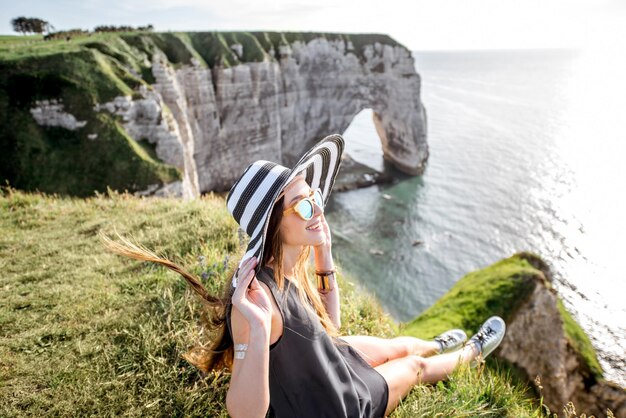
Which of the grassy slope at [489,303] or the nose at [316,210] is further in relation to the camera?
the grassy slope at [489,303]

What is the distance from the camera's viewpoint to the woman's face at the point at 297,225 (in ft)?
11.2

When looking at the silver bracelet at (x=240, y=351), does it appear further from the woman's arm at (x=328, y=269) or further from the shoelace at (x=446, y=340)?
the shoelace at (x=446, y=340)

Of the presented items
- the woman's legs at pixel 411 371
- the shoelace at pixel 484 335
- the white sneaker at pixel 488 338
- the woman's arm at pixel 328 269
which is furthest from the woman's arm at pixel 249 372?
the shoelace at pixel 484 335

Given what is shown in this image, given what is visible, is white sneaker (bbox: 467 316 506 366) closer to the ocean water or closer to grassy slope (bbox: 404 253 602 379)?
grassy slope (bbox: 404 253 602 379)

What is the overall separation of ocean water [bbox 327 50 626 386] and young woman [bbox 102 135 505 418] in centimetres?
1462

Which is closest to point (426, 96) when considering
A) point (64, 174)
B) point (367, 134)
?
point (367, 134)

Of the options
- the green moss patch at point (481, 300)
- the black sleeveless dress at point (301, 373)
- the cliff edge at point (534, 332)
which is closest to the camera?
the black sleeveless dress at point (301, 373)

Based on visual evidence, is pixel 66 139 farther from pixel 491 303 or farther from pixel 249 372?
pixel 249 372

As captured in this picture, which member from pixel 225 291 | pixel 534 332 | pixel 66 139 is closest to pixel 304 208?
pixel 225 291

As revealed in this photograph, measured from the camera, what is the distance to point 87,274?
21.0 feet

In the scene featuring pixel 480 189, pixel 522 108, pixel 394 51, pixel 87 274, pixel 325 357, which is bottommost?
pixel 480 189

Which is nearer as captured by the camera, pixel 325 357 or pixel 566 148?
pixel 325 357

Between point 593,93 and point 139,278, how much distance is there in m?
145

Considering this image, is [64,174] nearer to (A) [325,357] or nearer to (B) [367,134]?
(A) [325,357]
